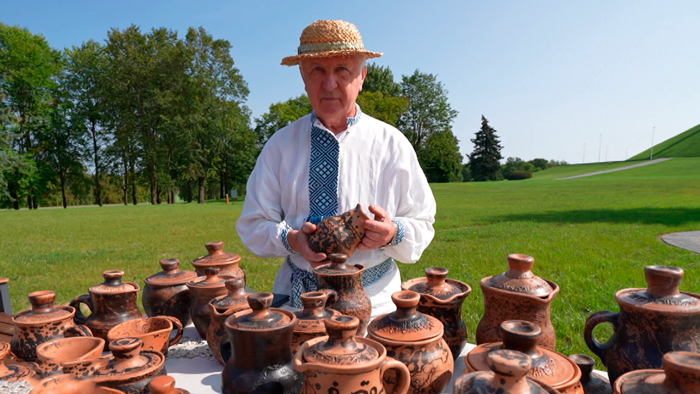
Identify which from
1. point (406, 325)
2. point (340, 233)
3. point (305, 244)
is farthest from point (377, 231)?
point (406, 325)

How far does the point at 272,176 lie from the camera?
264 centimetres

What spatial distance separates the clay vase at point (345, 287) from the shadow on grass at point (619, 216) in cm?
1329

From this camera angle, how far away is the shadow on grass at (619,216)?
13039 millimetres

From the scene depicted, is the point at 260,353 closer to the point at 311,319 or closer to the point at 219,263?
the point at 311,319

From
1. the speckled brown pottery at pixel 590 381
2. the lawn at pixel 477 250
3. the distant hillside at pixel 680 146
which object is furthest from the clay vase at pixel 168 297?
the distant hillside at pixel 680 146

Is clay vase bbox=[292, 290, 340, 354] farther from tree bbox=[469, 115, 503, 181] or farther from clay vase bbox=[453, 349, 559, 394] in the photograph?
tree bbox=[469, 115, 503, 181]

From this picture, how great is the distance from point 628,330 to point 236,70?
37554 millimetres

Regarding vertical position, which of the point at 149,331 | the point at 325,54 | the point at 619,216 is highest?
the point at 325,54

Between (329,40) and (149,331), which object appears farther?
(329,40)

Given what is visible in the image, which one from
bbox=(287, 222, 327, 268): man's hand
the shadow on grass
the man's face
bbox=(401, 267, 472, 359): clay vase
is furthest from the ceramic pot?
the shadow on grass

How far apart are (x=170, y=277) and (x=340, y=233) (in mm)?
1103

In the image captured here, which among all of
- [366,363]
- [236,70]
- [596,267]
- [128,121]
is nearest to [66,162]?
[128,121]

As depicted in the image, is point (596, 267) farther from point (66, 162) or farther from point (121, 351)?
point (66, 162)

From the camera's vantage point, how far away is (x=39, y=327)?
1928mm
